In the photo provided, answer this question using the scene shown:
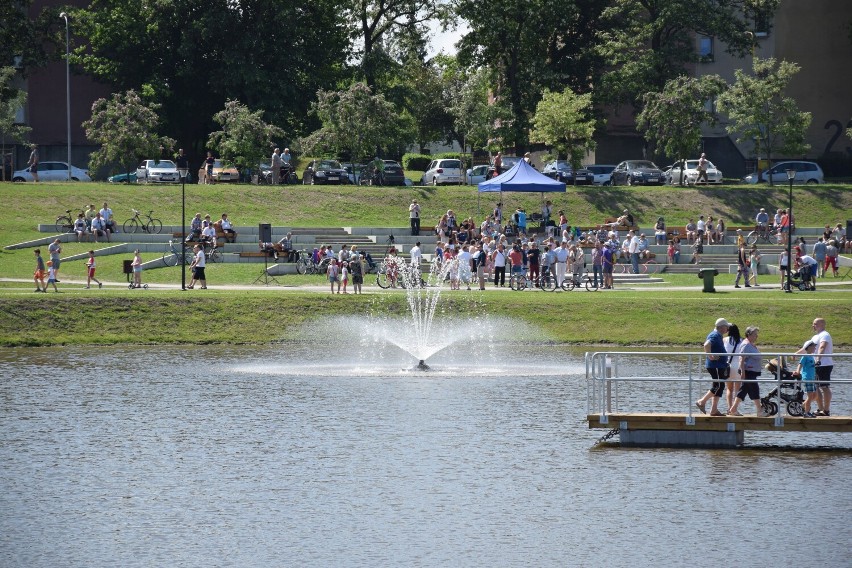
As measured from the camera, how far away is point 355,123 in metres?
72.4

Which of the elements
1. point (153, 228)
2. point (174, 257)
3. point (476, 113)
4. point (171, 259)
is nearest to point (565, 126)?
point (476, 113)

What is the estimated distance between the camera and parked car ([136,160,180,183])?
240ft

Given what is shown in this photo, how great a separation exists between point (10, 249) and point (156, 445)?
3349 centimetres

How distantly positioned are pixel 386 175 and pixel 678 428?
51.9m

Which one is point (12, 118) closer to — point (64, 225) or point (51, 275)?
point (64, 225)

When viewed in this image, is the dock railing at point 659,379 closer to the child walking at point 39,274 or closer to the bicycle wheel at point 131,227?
the child walking at point 39,274

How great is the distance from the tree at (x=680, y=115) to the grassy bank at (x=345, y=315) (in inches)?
1165

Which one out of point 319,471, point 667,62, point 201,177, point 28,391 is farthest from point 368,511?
point 667,62

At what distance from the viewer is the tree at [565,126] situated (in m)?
73.9

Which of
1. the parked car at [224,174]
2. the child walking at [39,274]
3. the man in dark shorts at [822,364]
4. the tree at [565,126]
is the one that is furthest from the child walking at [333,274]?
the tree at [565,126]

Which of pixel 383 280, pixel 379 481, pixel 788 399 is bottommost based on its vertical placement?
pixel 379 481

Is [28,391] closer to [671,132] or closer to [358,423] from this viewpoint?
[358,423]

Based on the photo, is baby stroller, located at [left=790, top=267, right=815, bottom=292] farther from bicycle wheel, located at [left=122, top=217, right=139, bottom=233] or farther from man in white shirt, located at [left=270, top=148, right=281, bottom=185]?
man in white shirt, located at [left=270, top=148, right=281, bottom=185]

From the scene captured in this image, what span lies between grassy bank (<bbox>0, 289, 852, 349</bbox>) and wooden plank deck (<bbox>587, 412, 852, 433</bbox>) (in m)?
16.2
